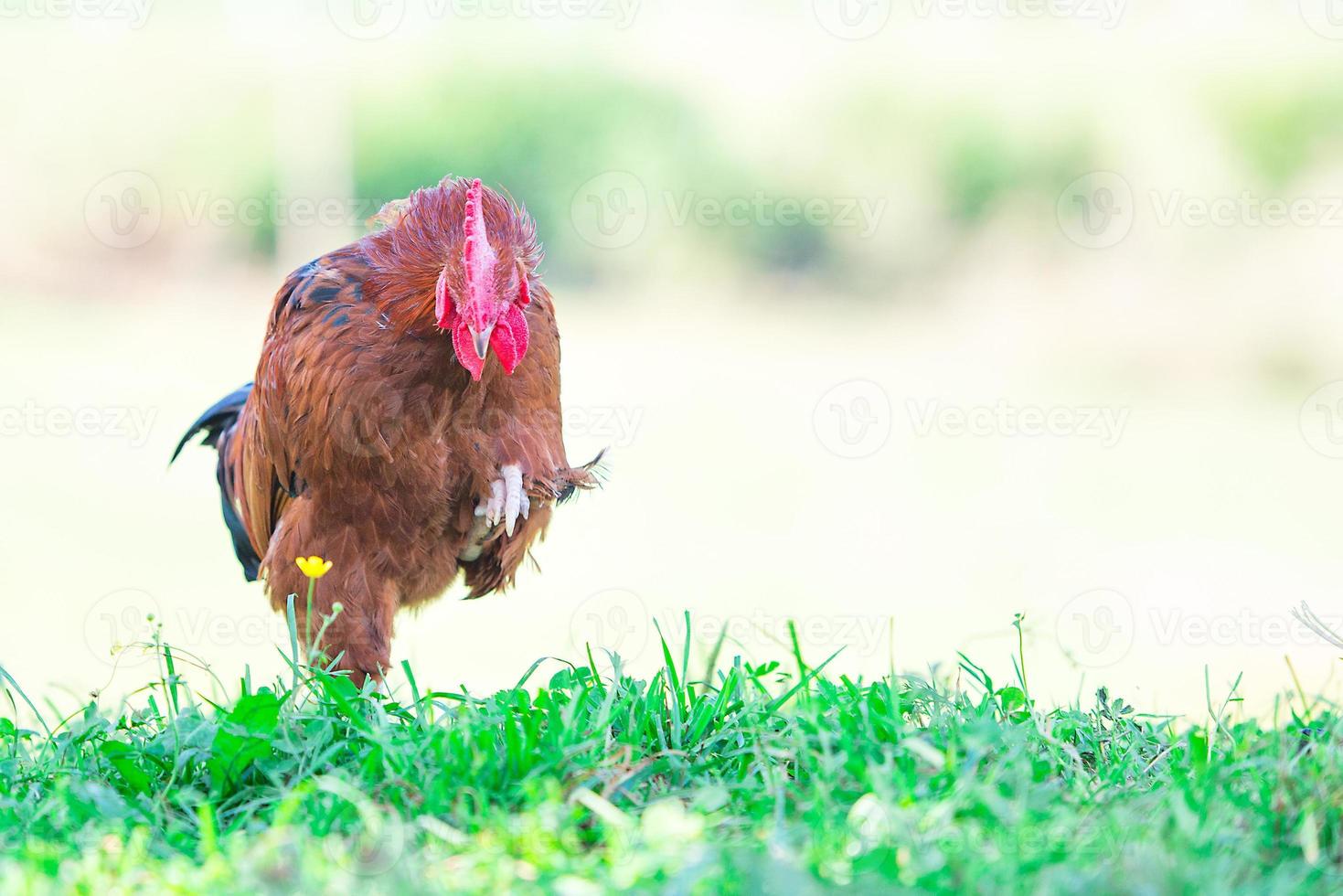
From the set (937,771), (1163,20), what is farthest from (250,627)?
(1163,20)

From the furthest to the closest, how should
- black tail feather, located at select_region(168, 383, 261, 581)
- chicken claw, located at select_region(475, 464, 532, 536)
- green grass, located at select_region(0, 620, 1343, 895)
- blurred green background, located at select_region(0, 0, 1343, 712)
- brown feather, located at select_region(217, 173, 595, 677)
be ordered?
blurred green background, located at select_region(0, 0, 1343, 712), black tail feather, located at select_region(168, 383, 261, 581), chicken claw, located at select_region(475, 464, 532, 536), brown feather, located at select_region(217, 173, 595, 677), green grass, located at select_region(0, 620, 1343, 895)

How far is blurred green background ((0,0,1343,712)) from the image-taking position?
821 cm

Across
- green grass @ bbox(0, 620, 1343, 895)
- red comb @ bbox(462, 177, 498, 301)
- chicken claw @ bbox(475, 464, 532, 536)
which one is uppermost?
red comb @ bbox(462, 177, 498, 301)

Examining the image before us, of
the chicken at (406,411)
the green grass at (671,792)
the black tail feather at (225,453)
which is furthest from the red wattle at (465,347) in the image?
the black tail feather at (225,453)

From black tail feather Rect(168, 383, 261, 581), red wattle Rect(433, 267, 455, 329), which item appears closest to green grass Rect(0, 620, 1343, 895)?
red wattle Rect(433, 267, 455, 329)

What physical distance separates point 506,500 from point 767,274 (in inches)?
417

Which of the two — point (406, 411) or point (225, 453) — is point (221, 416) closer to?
point (225, 453)

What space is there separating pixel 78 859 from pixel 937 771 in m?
1.62

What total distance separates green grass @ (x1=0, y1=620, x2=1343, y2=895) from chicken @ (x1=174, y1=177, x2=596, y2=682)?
2.58 ft

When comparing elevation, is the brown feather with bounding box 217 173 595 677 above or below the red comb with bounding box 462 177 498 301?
below

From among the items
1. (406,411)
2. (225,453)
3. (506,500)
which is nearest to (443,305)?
(406,411)

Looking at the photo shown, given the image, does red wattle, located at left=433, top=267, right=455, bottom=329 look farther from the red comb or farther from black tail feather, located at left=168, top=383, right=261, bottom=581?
black tail feather, located at left=168, top=383, right=261, bottom=581

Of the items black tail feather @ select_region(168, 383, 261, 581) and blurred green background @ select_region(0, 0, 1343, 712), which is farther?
blurred green background @ select_region(0, 0, 1343, 712)

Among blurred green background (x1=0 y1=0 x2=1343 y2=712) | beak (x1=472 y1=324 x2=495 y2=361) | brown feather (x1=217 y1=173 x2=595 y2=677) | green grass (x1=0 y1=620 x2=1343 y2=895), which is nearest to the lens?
green grass (x1=0 y1=620 x2=1343 y2=895)
